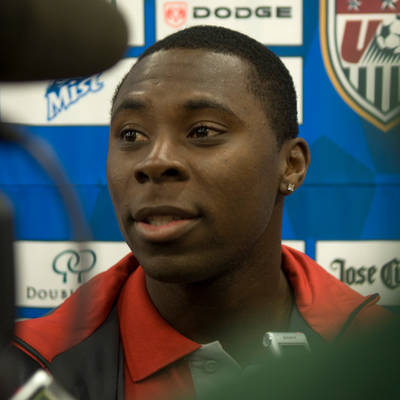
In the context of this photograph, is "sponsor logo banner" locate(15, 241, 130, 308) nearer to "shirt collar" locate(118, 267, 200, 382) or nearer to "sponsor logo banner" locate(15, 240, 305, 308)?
"sponsor logo banner" locate(15, 240, 305, 308)

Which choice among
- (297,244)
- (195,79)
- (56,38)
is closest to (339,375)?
(56,38)

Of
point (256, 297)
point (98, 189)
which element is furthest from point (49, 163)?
point (98, 189)

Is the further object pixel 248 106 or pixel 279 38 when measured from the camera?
pixel 279 38

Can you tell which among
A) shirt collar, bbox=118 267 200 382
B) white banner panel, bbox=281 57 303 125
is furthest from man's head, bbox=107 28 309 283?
white banner panel, bbox=281 57 303 125

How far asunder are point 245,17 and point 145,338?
0.82m

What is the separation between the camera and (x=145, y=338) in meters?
0.96

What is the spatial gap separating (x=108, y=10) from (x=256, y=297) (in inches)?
28.9

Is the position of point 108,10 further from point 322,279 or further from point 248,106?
point 322,279

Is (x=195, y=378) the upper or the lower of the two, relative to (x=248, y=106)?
lower

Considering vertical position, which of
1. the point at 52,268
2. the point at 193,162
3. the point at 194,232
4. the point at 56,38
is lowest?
the point at 52,268

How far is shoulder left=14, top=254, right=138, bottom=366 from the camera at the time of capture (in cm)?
90

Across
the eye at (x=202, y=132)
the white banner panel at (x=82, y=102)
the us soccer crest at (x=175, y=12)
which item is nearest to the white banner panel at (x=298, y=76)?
the white banner panel at (x=82, y=102)

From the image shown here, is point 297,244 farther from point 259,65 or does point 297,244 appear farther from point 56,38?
point 56,38

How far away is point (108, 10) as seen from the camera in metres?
0.36
